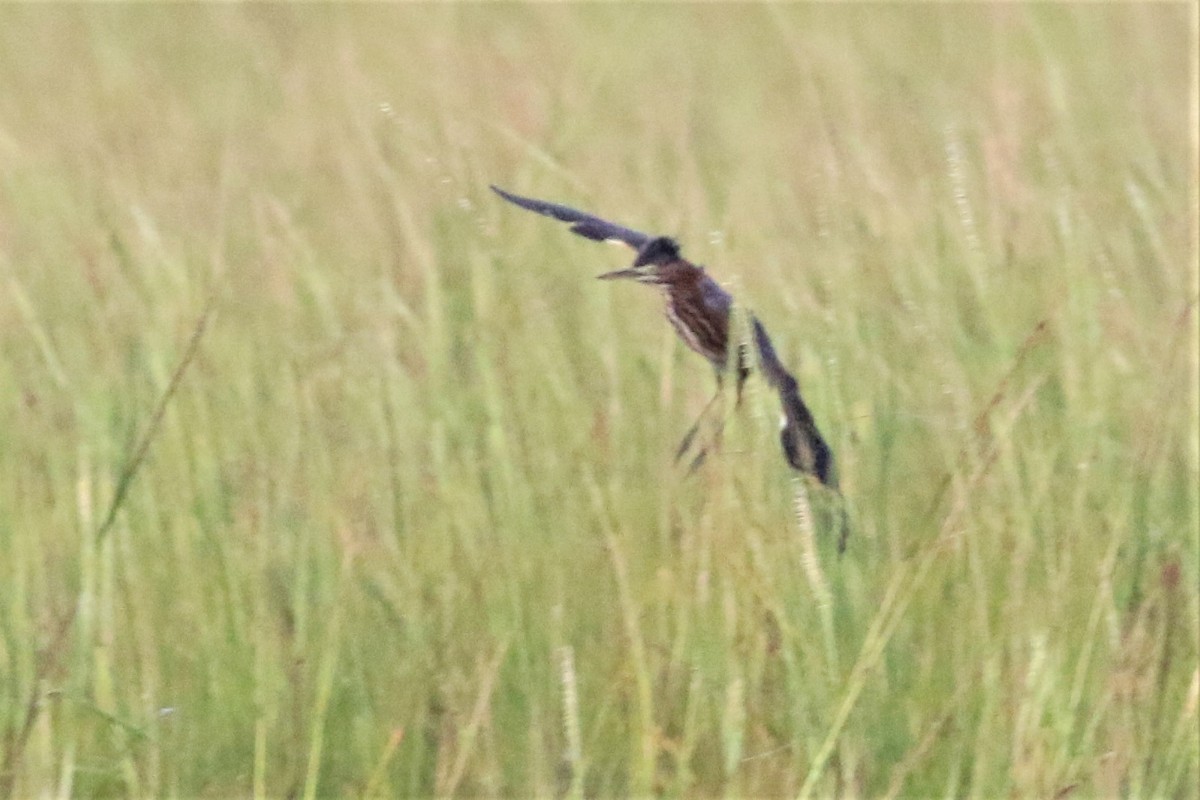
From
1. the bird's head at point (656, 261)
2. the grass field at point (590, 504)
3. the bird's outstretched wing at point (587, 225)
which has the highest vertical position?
the bird's outstretched wing at point (587, 225)

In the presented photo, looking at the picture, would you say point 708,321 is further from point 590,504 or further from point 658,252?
point 590,504

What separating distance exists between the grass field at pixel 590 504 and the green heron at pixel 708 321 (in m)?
0.04

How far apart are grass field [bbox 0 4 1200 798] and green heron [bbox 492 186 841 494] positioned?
0.04 m

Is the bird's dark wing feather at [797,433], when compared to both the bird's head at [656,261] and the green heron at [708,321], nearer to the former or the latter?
the green heron at [708,321]

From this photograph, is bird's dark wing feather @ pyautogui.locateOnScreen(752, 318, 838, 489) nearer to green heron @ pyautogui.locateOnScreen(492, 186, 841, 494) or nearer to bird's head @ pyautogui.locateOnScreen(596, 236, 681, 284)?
green heron @ pyautogui.locateOnScreen(492, 186, 841, 494)

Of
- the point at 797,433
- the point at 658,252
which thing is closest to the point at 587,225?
the point at 658,252

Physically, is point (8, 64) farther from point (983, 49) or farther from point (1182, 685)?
point (1182, 685)

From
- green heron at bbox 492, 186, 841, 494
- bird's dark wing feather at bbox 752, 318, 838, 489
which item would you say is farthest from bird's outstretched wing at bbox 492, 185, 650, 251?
bird's dark wing feather at bbox 752, 318, 838, 489

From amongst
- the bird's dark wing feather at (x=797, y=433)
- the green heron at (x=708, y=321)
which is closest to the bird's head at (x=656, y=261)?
the green heron at (x=708, y=321)

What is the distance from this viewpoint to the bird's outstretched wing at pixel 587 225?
5.67 feet

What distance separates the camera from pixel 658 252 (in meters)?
1.67

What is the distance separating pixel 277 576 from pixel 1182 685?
3.32 feet

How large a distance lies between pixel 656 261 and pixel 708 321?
0.28ft

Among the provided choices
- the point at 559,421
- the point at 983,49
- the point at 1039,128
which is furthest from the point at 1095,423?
the point at 983,49
